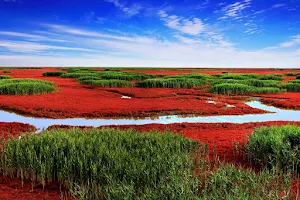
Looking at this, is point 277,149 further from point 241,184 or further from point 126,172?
point 126,172

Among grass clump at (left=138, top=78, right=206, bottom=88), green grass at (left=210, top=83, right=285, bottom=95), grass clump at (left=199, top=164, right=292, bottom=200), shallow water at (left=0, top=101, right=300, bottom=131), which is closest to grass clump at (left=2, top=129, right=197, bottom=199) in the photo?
grass clump at (left=199, top=164, right=292, bottom=200)

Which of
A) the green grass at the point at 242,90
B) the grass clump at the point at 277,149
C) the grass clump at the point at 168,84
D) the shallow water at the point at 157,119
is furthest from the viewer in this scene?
the grass clump at the point at 168,84

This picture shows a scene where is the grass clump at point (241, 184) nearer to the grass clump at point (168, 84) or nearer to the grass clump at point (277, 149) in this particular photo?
the grass clump at point (277, 149)

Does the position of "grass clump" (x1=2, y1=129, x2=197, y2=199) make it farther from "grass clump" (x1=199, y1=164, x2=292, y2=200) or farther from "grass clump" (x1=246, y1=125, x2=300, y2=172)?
"grass clump" (x1=246, y1=125, x2=300, y2=172)

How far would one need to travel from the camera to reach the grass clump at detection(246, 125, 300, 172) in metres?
7.38

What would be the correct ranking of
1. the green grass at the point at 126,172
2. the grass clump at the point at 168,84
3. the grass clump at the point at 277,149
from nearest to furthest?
the green grass at the point at 126,172
the grass clump at the point at 277,149
the grass clump at the point at 168,84

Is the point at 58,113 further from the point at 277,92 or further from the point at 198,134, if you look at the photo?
the point at 277,92

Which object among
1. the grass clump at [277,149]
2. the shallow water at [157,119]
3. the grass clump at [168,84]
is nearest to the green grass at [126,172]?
the grass clump at [277,149]

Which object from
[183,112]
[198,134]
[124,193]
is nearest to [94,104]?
[183,112]

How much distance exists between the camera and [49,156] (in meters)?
7.03

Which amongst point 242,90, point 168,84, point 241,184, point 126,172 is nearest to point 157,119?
point 126,172

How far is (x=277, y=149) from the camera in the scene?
24.8ft

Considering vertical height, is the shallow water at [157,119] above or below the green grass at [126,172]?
below

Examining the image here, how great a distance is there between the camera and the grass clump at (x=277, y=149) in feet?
24.2
